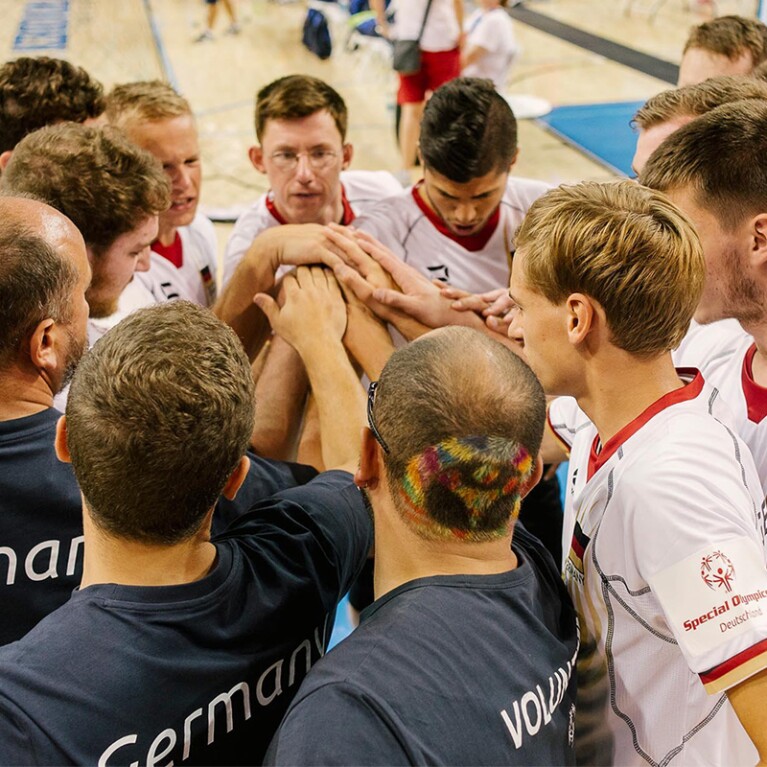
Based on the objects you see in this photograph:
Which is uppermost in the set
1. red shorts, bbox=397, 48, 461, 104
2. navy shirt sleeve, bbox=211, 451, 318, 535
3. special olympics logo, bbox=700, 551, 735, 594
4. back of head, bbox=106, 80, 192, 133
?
back of head, bbox=106, 80, 192, 133

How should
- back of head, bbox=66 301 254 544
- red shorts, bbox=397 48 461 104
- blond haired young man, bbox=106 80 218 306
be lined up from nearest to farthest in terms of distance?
back of head, bbox=66 301 254 544 < blond haired young man, bbox=106 80 218 306 < red shorts, bbox=397 48 461 104

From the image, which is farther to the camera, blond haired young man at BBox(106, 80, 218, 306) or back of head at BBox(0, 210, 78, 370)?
blond haired young man at BBox(106, 80, 218, 306)

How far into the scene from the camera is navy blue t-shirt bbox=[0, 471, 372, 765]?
1.26m

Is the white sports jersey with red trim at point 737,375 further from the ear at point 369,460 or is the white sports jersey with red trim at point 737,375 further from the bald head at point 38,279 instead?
the bald head at point 38,279

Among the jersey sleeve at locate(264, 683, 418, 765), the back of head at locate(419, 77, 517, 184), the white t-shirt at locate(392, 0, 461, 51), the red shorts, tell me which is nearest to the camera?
the jersey sleeve at locate(264, 683, 418, 765)

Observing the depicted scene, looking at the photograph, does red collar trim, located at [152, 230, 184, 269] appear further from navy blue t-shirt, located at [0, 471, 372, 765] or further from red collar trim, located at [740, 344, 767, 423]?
red collar trim, located at [740, 344, 767, 423]

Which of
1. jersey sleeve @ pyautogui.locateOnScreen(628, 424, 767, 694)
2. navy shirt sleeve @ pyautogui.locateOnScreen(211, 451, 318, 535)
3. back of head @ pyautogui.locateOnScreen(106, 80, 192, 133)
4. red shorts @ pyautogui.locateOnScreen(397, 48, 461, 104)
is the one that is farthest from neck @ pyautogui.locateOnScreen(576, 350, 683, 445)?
red shorts @ pyautogui.locateOnScreen(397, 48, 461, 104)

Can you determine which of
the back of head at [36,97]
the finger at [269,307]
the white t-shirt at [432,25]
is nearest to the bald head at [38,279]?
the finger at [269,307]

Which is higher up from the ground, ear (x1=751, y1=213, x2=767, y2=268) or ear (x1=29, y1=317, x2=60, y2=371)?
ear (x1=751, y1=213, x2=767, y2=268)

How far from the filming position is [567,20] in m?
15.5

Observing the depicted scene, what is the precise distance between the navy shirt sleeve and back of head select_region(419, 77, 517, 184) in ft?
4.64

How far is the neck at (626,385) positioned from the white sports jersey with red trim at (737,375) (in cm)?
43

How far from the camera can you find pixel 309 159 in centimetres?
322

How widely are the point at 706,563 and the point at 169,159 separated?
97.5 inches
